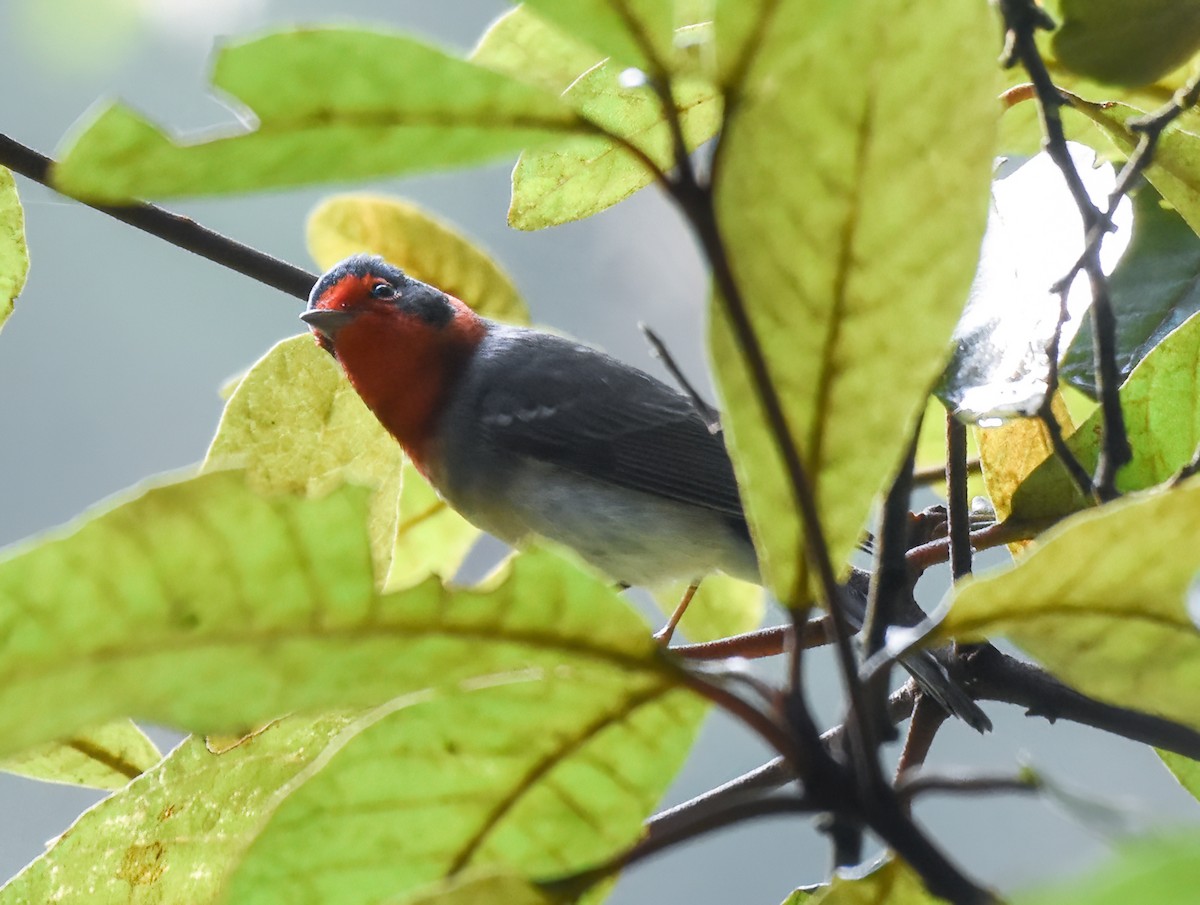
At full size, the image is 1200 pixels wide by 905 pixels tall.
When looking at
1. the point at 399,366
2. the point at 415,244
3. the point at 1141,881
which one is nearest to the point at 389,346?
the point at 399,366

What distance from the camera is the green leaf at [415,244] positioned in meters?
1.30

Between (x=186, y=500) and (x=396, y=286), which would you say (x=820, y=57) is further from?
(x=396, y=286)

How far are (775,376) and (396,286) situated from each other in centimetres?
175

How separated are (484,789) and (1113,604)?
223 mm

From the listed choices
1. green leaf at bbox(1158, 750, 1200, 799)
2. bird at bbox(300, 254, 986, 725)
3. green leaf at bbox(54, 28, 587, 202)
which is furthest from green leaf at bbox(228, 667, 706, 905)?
bird at bbox(300, 254, 986, 725)

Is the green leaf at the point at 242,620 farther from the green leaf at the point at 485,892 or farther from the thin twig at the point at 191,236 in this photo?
the thin twig at the point at 191,236

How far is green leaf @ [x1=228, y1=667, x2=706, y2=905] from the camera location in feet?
1.42

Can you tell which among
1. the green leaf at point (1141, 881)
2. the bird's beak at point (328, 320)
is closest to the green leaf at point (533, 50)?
the green leaf at point (1141, 881)

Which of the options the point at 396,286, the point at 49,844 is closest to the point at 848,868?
the point at 49,844

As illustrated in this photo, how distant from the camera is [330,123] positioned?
0.36 meters

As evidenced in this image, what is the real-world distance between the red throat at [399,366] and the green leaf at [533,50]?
122 cm

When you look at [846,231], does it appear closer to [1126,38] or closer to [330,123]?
[330,123]

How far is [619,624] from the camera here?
1.35 ft

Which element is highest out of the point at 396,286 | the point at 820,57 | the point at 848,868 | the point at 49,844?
the point at 396,286
